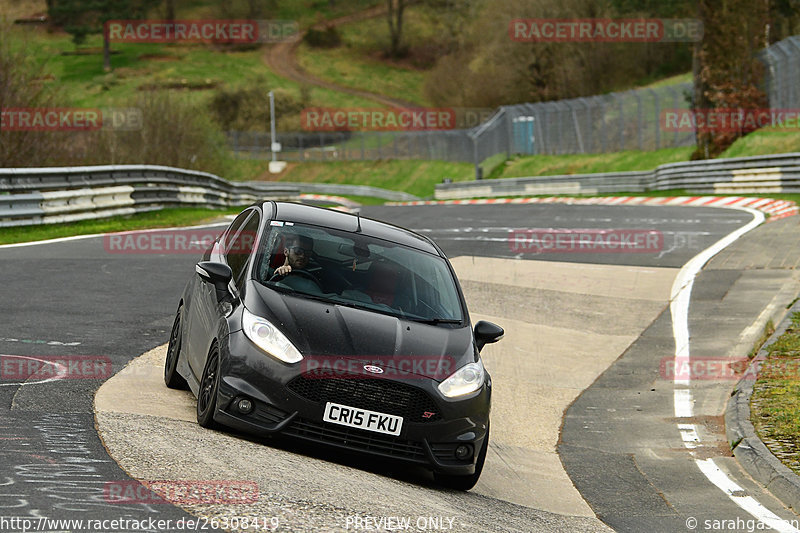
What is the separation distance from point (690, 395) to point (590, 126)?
4395 centimetres

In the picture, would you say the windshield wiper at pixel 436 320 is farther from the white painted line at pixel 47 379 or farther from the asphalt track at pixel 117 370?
the white painted line at pixel 47 379

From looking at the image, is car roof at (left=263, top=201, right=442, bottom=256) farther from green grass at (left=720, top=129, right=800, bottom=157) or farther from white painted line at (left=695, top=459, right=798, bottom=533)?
green grass at (left=720, top=129, right=800, bottom=157)

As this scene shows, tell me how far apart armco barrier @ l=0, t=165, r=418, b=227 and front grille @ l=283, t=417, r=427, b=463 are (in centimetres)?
1383

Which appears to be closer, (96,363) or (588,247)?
(96,363)

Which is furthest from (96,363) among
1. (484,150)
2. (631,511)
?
(484,150)

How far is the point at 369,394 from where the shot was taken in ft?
23.0

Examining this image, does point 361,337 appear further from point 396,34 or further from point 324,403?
point 396,34

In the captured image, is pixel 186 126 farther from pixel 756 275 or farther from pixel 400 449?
pixel 400 449

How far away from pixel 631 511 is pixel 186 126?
30602 millimetres

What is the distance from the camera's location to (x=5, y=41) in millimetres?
23953

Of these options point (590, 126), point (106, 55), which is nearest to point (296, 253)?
point (590, 126)

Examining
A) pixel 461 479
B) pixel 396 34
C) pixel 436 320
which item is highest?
pixel 396 34

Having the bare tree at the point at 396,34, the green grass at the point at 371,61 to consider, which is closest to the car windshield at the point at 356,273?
the green grass at the point at 371,61

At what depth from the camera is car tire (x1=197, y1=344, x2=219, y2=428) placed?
724cm
